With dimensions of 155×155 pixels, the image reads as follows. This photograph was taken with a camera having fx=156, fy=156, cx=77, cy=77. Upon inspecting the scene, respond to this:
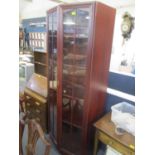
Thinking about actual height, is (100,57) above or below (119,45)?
below

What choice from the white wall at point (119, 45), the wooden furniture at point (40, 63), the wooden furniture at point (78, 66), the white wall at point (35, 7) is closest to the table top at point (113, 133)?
the wooden furniture at point (78, 66)

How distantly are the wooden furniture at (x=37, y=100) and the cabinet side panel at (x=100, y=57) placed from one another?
854 millimetres

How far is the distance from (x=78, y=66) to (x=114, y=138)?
30.6 inches

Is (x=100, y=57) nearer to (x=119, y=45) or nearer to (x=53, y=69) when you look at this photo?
(x=53, y=69)

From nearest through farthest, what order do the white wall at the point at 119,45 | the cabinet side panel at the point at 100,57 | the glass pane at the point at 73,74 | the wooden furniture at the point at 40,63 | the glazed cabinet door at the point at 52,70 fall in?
the cabinet side panel at the point at 100,57 → the glass pane at the point at 73,74 → the glazed cabinet door at the point at 52,70 → the wooden furniture at the point at 40,63 → the white wall at the point at 119,45

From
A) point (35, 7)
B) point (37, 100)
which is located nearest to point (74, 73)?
point (37, 100)

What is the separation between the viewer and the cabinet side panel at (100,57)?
4.66 feet

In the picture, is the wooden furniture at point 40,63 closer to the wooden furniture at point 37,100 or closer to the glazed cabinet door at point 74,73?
the wooden furniture at point 37,100

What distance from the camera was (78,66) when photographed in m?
1.65
